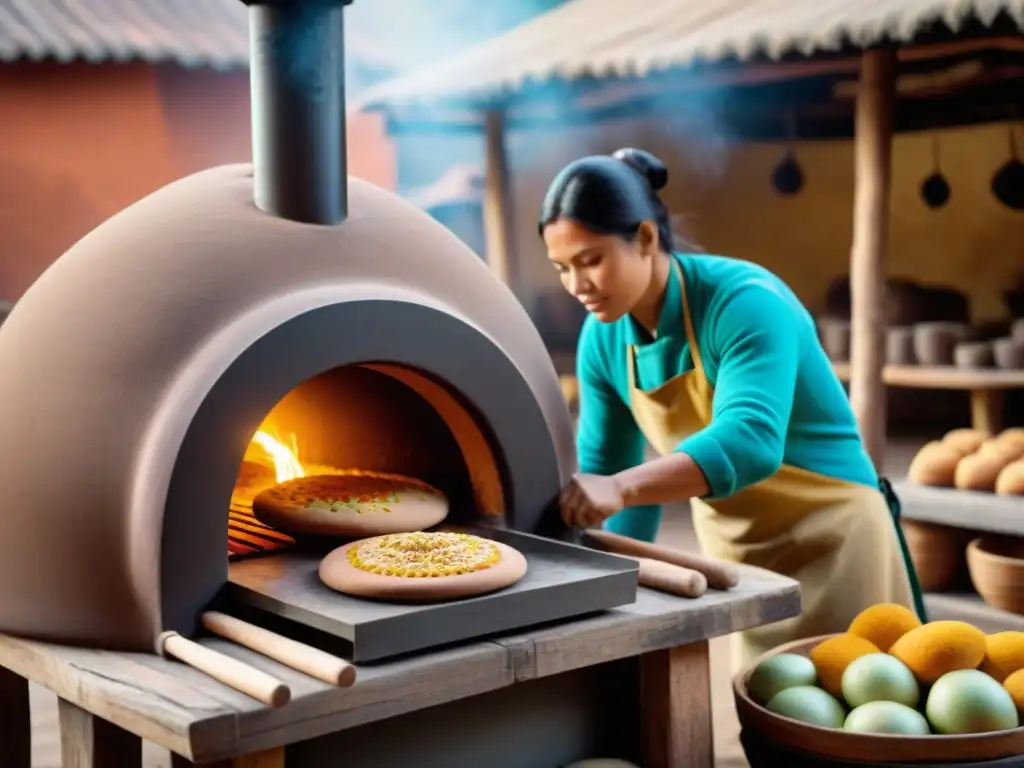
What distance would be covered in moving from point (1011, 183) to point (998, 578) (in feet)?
17.2

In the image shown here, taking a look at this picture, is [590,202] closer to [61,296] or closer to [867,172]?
[61,296]

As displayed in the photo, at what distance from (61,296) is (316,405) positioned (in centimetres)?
72

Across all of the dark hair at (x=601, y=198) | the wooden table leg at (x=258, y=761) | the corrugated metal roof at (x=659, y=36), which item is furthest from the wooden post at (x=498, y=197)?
the wooden table leg at (x=258, y=761)

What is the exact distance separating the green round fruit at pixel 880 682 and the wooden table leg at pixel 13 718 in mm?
1510

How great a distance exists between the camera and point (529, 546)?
6.87 ft

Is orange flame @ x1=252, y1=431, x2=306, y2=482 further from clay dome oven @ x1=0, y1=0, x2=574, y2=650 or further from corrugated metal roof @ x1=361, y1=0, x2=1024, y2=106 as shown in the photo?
corrugated metal roof @ x1=361, y1=0, x2=1024, y2=106

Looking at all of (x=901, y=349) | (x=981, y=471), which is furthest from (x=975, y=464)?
(x=901, y=349)

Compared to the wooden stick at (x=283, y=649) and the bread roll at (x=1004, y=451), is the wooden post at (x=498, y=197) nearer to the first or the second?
the bread roll at (x=1004, y=451)

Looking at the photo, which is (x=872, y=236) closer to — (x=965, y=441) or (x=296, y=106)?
(x=965, y=441)

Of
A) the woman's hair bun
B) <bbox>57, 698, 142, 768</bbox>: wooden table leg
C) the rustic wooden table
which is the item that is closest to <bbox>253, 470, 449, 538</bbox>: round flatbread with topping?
the rustic wooden table

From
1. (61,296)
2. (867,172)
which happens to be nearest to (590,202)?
(61,296)

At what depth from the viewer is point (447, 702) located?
1862mm

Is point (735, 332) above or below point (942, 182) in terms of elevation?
below

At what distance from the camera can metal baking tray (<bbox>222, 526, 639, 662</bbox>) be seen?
1.67 meters
